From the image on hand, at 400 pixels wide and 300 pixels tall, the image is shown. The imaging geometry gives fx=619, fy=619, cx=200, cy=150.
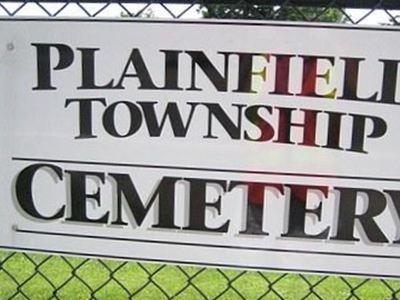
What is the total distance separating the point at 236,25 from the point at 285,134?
299mm

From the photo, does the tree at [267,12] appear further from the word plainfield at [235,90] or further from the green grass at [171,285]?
the green grass at [171,285]

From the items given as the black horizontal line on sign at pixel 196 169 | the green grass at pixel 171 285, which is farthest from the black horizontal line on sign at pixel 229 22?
the green grass at pixel 171 285

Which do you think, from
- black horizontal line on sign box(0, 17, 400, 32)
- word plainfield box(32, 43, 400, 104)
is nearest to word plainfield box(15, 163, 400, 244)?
word plainfield box(32, 43, 400, 104)

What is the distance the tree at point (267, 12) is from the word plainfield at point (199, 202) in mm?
444

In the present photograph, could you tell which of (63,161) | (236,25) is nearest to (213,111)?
(236,25)

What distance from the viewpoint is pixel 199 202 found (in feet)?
5.32

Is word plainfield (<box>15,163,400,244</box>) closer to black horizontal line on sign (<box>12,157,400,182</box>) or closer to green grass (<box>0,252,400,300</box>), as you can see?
black horizontal line on sign (<box>12,157,400,182</box>)

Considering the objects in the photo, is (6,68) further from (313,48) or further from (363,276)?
(363,276)

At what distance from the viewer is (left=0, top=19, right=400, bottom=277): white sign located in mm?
1538

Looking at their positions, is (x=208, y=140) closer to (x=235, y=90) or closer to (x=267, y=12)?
(x=235, y=90)

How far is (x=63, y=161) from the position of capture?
1657 millimetres

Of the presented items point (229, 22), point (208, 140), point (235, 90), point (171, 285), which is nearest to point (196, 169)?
point (208, 140)

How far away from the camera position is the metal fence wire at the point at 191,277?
1.64 m

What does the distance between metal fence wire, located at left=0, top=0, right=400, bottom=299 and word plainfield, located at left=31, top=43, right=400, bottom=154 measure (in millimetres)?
130
